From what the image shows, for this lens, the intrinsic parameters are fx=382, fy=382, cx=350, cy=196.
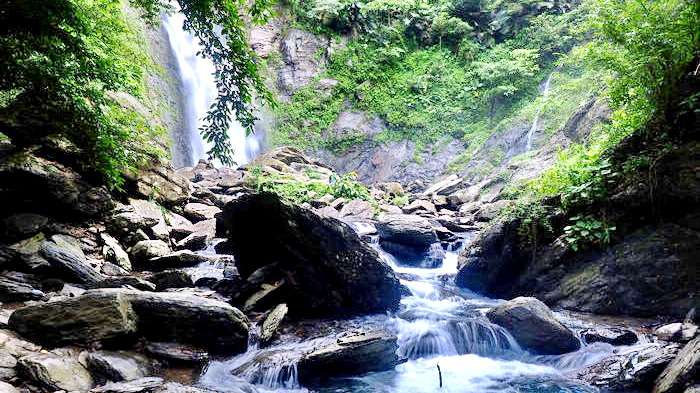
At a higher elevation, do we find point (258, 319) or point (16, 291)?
point (16, 291)

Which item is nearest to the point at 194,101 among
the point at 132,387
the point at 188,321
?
the point at 188,321

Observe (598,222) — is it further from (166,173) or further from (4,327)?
(166,173)

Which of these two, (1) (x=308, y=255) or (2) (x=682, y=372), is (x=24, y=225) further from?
(2) (x=682, y=372)

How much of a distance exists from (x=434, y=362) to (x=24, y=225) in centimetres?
664

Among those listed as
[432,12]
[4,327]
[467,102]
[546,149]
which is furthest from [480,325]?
[432,12]

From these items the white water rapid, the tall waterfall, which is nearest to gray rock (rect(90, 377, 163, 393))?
the white water rapid

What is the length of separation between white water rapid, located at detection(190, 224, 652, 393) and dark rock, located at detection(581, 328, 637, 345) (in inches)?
3.7

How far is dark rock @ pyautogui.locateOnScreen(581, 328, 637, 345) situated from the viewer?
4.98 metres

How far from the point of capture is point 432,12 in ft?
81.0

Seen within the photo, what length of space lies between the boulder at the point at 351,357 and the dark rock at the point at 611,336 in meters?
2.66

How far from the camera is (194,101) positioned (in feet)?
63.8

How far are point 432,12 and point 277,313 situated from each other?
24.2 meters

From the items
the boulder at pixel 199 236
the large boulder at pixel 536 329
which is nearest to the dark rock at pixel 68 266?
the boulder at pixel 199 236

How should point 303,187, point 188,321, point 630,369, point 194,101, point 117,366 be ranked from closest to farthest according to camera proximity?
point 117,366 < point 630,369 < point 188,321 < point 303,187 < point 194,101
